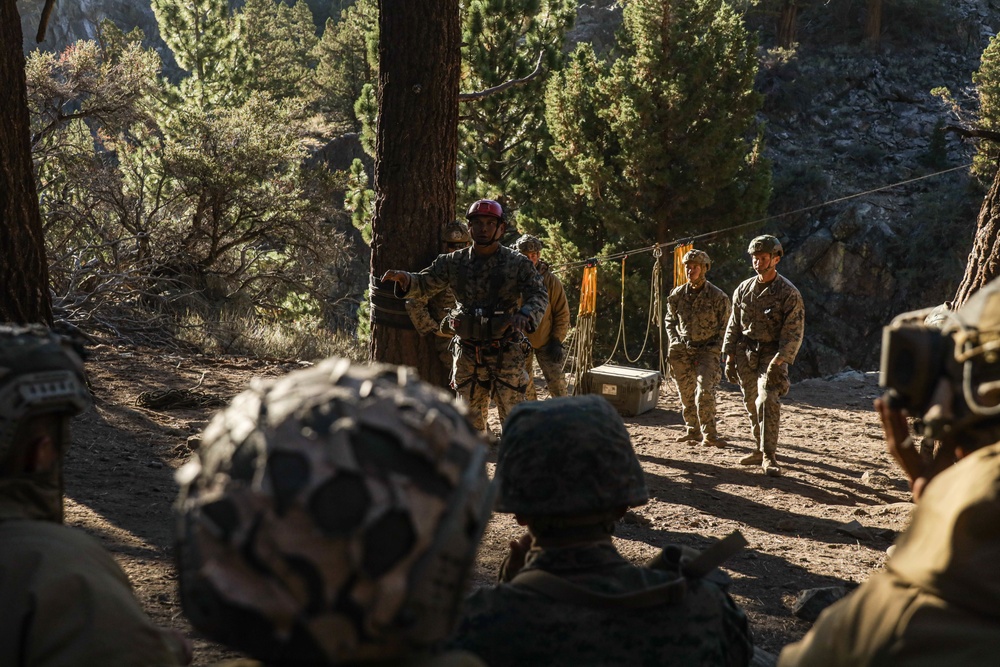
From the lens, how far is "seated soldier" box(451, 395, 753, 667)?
179 cm

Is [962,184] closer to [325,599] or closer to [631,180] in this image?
[631,180]

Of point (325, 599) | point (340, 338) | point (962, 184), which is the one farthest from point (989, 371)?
point (962, 184)

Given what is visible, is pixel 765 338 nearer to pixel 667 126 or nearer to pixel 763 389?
pixel 763 389

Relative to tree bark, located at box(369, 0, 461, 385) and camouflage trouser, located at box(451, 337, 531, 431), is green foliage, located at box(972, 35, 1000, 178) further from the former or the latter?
tree bark, located at box(369, 0, 461, 385)

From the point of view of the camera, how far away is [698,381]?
8.86 meters

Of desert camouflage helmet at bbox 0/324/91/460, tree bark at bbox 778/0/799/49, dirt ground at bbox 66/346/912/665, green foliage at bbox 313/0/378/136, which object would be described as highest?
tree bark at bbox 778/0/799/49

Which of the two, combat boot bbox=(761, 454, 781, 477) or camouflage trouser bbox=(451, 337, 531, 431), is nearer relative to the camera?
camouflage trouser bbox=(451, 337, 531, 431)

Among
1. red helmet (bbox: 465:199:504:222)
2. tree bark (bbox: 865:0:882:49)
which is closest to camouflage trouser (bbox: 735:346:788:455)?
red helmet (bbox: 465:199:504:222)

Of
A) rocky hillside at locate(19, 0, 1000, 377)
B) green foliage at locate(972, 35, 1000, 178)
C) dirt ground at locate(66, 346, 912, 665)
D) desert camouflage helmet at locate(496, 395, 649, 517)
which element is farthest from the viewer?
rocky hillside at locate(19, 0, 1000, 377)

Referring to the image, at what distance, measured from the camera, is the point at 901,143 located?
118 feet

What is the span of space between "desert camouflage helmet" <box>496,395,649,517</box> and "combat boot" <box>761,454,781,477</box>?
20.0ft

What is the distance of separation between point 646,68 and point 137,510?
1861 cm

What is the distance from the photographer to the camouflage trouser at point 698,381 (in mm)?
8734

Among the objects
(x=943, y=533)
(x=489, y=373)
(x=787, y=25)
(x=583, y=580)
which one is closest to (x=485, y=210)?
(x=489, y=373)
